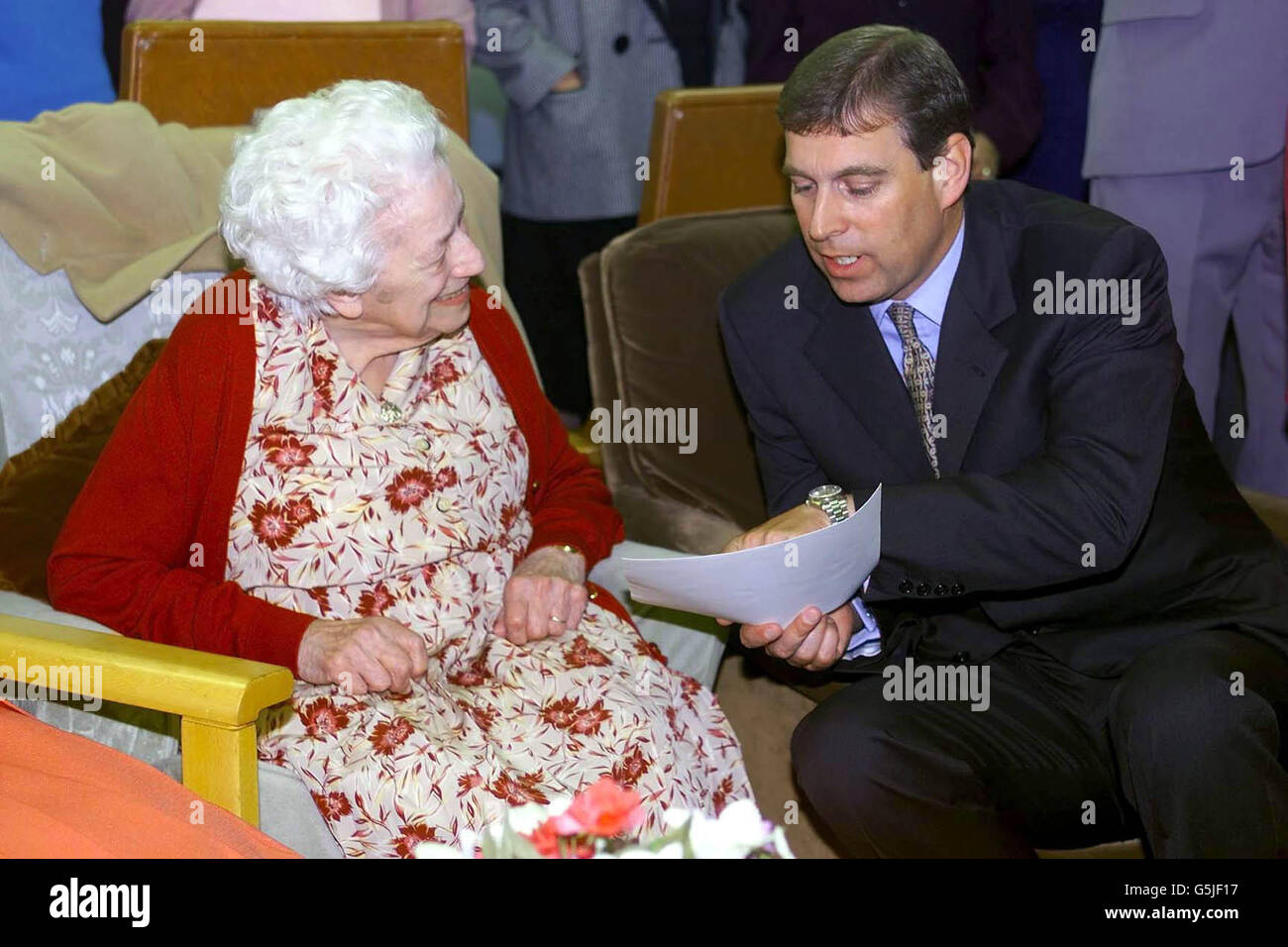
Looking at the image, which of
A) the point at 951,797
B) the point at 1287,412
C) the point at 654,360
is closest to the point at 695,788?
the point at 951,797

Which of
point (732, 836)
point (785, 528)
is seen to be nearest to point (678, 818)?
point (732, 836)

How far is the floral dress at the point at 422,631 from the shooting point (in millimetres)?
1885

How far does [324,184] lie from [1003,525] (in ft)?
3.15

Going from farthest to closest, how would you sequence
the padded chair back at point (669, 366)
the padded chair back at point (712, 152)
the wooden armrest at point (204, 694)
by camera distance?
the padded chair back at point (712, 152) → the padded chair back at point (669, 366) → the wooden armrest at point (204, 694)

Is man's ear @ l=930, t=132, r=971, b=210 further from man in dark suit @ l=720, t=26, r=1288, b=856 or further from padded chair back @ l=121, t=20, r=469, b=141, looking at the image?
padded chair back @ l=121, t=20, r=469, b=141

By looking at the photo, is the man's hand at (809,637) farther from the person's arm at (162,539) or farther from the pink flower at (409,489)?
the person's arm at (162,539)

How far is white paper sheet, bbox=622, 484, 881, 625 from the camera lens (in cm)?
176

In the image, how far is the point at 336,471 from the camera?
79.7 inches

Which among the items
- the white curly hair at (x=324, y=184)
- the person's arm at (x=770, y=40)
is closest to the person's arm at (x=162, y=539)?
the white curly hair at (x=324, y=184)

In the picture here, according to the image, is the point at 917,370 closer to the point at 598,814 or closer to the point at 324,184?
the point at 324,184

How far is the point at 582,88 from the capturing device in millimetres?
3451

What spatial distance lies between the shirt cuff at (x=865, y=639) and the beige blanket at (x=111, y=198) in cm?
80

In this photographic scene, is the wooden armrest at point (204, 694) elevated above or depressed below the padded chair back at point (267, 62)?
below
